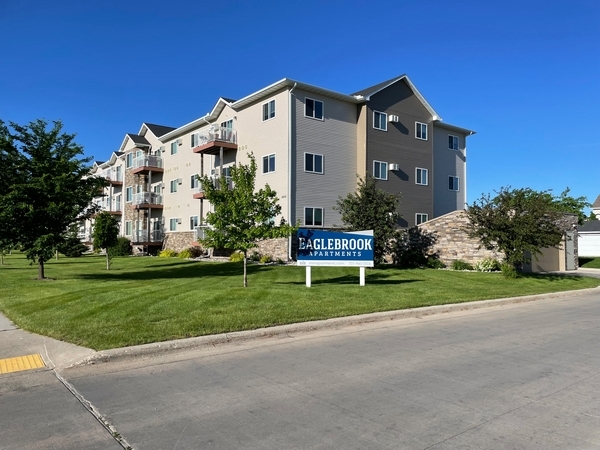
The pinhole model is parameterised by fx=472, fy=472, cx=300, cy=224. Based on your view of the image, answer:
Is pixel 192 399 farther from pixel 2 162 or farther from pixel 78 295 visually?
pixel 2 162

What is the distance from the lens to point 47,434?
4270mm

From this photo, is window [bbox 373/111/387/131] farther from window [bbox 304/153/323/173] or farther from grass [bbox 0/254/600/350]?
grass [bbox 0/254/600/350]

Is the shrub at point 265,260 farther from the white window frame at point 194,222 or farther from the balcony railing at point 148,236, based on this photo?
the balcony railing at point 148,236

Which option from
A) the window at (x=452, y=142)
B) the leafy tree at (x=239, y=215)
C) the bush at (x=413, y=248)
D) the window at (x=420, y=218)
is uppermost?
the window at (x=452, y=142)

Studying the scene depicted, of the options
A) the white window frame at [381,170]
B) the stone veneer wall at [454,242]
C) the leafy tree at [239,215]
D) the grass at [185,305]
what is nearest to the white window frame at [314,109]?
the white window frame at [381,170]

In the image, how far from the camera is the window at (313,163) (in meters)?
28.5

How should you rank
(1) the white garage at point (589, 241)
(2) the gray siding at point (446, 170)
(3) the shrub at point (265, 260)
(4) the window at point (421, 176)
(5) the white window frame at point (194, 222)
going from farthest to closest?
1. (1) the white garage at point (589, 241)
2. (5) the white window frame at point (194, 222)
3. (2) the gray siding at point (446, 170)
4. (4) the window at point (421, 176)
5. (3) the shrub at point (265, 260)

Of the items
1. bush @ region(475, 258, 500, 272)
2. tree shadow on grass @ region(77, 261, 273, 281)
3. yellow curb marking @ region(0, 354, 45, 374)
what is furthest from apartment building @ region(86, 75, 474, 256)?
yellow curb marking @ region(0, 354, 45, 374)

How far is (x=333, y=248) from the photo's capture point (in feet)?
47.9

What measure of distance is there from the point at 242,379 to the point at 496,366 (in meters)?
3.52

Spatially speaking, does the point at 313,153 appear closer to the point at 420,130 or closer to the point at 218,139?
the point at 218,139

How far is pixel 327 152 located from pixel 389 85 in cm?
708

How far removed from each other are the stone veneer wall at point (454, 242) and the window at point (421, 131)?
9.74 meters

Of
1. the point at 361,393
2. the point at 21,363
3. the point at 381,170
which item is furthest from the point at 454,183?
the point at 21,363
